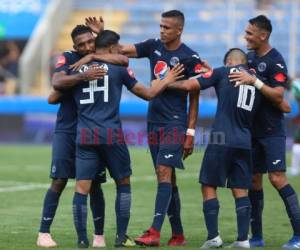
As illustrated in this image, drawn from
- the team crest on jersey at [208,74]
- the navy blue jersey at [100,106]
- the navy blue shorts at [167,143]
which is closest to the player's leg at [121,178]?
the navy blue jersey at [100,106]

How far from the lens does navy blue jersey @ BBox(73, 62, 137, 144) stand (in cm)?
990

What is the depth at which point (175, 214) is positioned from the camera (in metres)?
10.8

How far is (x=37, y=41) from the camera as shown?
30.3 m

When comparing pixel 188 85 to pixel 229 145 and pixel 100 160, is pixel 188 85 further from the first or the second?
pixel 100 160

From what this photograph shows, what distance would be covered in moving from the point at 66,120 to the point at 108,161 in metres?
0.63

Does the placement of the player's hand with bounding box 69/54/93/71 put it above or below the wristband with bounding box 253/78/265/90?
above

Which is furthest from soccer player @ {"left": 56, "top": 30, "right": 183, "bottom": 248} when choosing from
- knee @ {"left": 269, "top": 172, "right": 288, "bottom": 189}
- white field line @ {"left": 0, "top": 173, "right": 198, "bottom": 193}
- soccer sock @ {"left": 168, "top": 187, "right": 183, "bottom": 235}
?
white field line @ {"left": 0, "top": 173, "right": 198, "bottom": 193}

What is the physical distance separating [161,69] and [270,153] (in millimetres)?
1454

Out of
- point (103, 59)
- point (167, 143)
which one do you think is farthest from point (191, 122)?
point (103, 59)

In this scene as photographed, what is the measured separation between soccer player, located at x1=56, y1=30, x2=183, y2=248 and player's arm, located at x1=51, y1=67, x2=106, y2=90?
0.02 meters

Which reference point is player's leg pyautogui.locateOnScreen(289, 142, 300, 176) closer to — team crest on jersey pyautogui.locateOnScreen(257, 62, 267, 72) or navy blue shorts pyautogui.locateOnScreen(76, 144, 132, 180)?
team crest on jersey pyautogui.locateOnScreen(257, 62, 267, 72)

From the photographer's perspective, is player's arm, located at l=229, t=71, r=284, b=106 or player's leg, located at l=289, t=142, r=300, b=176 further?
player's leg, located at l=289, t=142, r=300, b=176

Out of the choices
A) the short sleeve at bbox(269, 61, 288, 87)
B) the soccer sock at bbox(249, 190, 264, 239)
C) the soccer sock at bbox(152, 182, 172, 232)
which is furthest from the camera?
the soccer sock at bbox(249, 190, 264, 239)

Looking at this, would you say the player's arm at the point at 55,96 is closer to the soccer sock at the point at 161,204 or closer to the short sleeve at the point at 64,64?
the short sleeve at the point at 64,64
